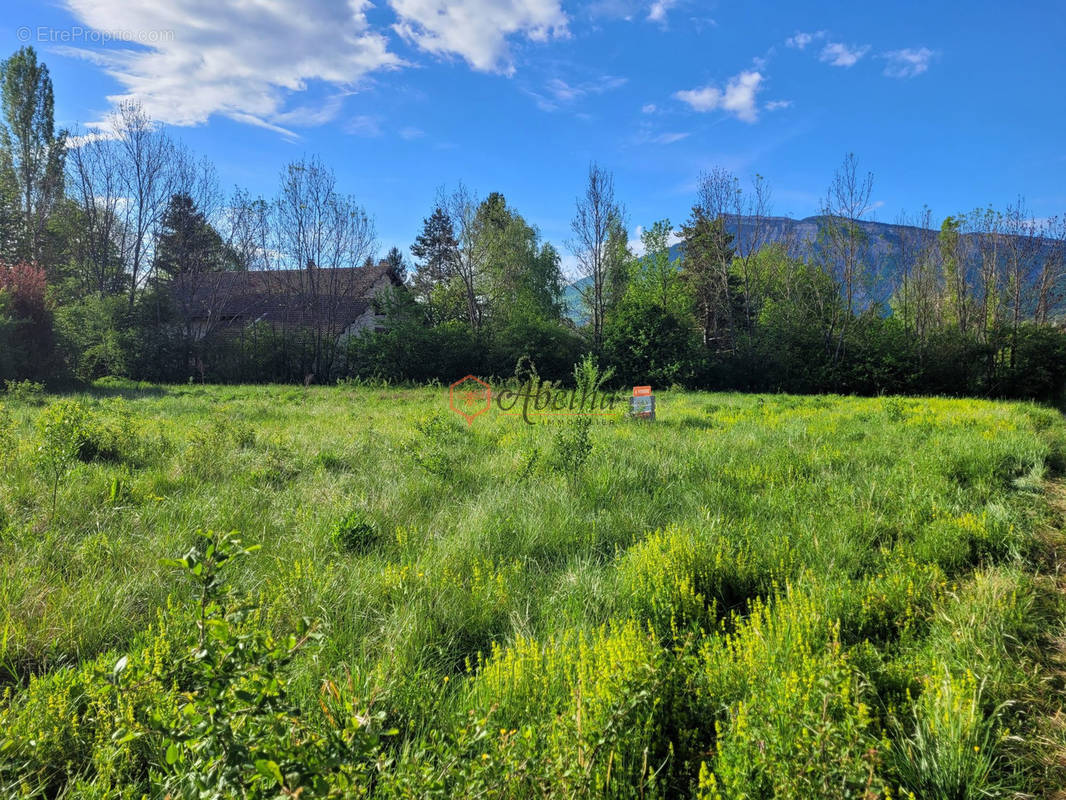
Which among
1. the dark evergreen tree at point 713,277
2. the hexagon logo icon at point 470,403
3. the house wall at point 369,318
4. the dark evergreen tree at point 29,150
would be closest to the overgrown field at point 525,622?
the hexagon logo icon at point 470,403

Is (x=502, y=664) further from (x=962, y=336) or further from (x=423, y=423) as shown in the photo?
(x=962, y=336)

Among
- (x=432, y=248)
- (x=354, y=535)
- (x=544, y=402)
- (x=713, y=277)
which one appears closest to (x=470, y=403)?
(x=544, y=402)

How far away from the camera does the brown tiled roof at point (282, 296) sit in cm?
2533

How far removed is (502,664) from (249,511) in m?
3.09

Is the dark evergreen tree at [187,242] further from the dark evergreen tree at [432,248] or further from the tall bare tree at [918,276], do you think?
the tall bare tree at [918,276]

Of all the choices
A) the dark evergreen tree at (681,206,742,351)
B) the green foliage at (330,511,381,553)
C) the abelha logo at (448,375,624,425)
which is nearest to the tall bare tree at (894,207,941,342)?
the dark evergreen tree at (681,206,742,351)

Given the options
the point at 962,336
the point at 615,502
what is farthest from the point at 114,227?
the point at 962,336

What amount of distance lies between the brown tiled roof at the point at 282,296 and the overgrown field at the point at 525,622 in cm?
2083

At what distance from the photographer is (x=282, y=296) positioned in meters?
28.1

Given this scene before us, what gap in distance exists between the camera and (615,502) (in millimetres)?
4820

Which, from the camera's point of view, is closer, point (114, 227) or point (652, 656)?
point (652, 656)

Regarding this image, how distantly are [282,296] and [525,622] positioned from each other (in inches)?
1171

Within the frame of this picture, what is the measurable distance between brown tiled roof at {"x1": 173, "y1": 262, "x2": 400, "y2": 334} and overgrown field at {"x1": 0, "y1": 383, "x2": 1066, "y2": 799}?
20.8 meters

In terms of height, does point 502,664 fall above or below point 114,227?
below
